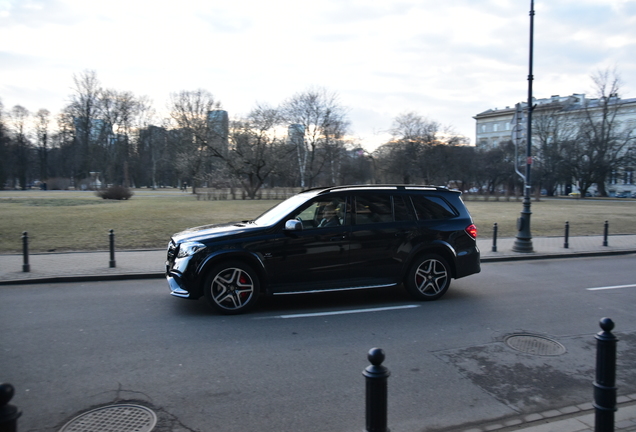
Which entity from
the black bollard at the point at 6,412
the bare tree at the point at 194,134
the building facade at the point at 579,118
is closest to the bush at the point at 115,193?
the bare tree at the point at 194,134

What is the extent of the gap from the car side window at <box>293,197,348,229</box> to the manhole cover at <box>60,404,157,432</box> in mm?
3881

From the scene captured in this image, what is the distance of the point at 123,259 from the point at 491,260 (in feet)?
32.8

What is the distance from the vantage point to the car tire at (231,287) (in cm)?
680

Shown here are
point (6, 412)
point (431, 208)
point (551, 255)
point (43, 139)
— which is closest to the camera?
point (6, 412)

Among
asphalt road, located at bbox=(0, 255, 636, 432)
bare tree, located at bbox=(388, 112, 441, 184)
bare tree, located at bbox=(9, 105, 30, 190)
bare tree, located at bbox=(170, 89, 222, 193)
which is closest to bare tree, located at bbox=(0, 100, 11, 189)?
bare tree, located at bbox=(9, 105, 30, 190)

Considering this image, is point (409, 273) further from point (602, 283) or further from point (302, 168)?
point (302, 168)

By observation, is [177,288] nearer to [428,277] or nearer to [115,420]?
[115,420]

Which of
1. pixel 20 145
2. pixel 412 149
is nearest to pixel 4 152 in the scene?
pixel 20 145

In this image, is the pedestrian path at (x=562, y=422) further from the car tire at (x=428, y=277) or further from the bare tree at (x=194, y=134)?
the bare tree at (x=194, y=134)

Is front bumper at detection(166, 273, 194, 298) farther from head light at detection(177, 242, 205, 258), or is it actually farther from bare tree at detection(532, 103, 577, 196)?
bare tree at detection(532, 103, 577, 196)

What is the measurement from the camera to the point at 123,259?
39.0 feet

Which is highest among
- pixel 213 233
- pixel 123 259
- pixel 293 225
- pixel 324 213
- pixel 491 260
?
pixel 324 213

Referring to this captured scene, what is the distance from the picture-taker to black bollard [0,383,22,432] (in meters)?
1.88

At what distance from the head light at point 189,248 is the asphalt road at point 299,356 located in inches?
36.4
